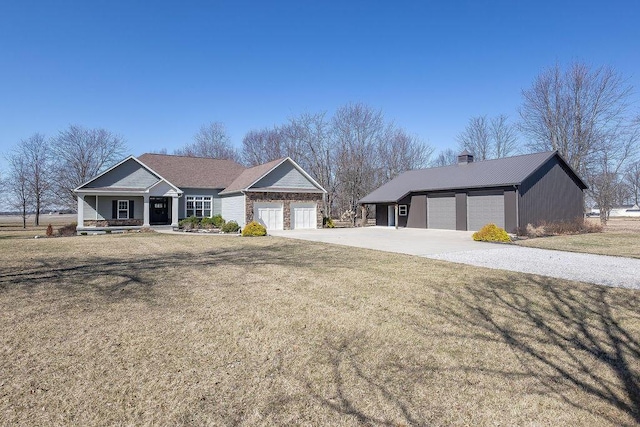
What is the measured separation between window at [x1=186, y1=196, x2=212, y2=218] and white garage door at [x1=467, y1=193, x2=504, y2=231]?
65.5ft

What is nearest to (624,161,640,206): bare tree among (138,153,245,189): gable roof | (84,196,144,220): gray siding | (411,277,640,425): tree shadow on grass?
(138,153,245,189): gable roof

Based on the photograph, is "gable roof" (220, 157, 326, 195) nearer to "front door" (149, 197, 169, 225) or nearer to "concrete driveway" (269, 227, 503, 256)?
"front door" (149, 197, 169, 225)

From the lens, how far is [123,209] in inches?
1078

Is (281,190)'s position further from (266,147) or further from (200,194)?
(266,147)

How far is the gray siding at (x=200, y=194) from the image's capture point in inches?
1131

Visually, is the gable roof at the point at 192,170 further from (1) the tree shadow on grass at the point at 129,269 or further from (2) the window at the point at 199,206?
(1) the tree shadow on grass at the point at 129,269

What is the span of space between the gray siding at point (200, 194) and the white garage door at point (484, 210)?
63.7 feet

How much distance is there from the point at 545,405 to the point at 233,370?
285 centimetres

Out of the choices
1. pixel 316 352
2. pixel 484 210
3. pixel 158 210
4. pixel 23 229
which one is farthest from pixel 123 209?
pixel 316 352

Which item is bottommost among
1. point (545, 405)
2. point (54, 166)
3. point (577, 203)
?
point (545, 405)

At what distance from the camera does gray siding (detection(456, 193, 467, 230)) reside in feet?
83.6

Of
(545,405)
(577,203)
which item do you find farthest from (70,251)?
(577,203)

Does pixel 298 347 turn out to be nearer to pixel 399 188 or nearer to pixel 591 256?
pixel 591 256

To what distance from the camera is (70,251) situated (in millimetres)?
12805
